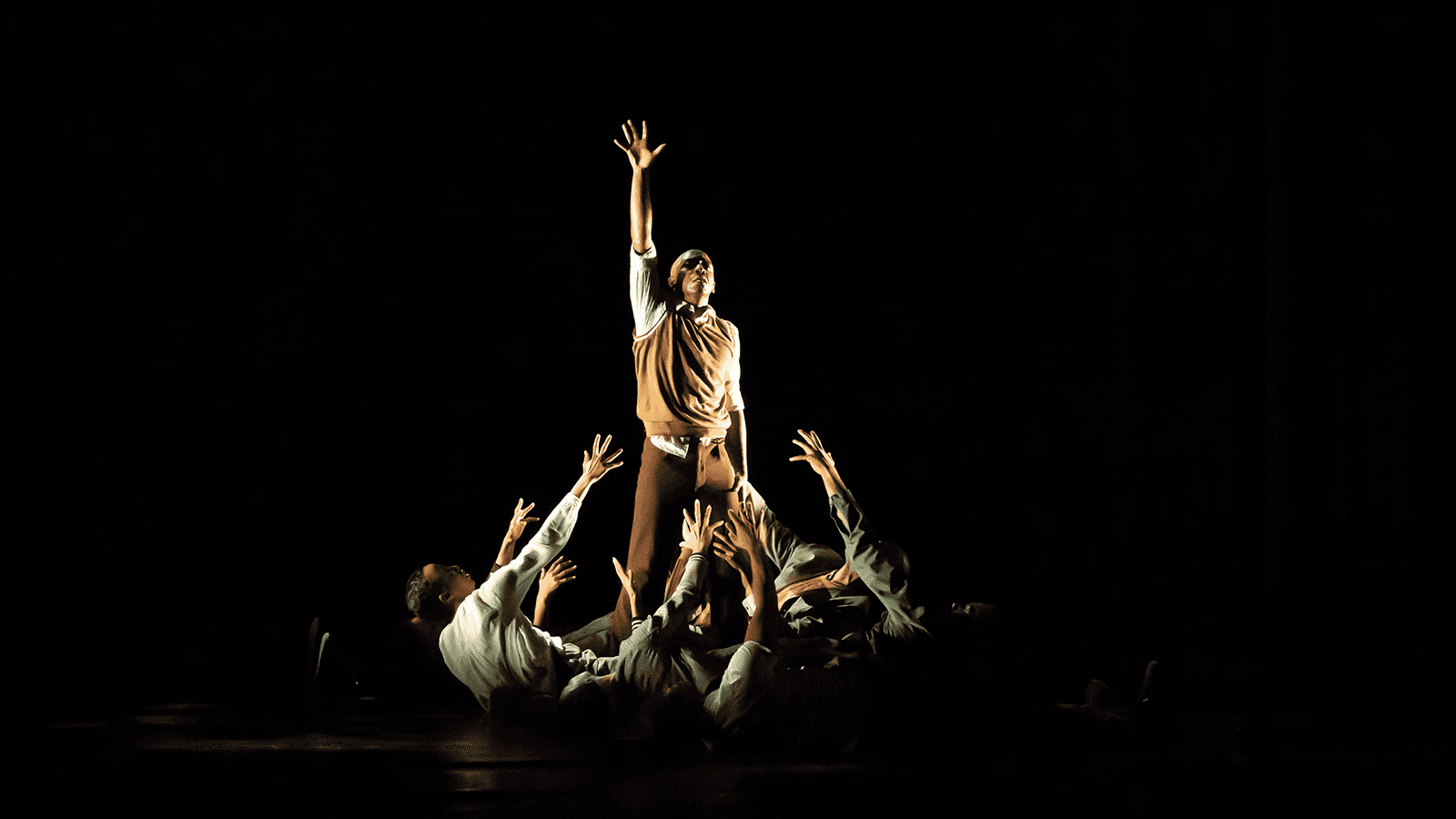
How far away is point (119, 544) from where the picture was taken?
483cm

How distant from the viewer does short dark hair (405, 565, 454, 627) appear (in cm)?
401

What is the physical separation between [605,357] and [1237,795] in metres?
3.05

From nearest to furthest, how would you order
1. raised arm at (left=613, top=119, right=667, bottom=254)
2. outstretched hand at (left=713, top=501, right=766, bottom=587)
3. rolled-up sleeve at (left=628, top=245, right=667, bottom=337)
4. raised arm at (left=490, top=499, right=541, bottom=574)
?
outstretched hand at (left=713, top=501, right=766, bottom=587)
raised arm at (left=490, top=499, right=541, bottom=574)
raised arm at (left=613, top=119, right=667, bottom=254)
rolled-up sleeve at (left=628, top=245, right=667, bottom=337)

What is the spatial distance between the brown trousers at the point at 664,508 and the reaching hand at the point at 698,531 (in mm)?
67

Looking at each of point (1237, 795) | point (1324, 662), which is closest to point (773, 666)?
point (1237, 795)

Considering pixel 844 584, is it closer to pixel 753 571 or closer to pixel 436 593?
pixel 753 571

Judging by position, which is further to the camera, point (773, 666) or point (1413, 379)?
point (1413, 379)

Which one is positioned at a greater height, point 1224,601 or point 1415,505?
point 1415,505

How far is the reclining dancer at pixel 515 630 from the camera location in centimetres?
353

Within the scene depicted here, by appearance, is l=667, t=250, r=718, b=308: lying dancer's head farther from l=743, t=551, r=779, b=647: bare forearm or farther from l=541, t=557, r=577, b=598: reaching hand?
l=743, t=551, r=779, b=647: bare forearm

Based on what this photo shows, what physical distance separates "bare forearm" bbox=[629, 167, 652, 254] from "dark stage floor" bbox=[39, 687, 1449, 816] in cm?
156

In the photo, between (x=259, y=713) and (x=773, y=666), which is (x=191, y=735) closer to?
(x=259, y=713)

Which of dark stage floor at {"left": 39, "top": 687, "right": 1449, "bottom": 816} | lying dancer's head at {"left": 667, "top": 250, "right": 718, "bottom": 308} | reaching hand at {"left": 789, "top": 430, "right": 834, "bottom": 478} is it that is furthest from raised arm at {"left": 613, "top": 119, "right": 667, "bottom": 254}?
dark stage floor at {"left": 39, "top": 687, "right": 1449, "bottom": 816}

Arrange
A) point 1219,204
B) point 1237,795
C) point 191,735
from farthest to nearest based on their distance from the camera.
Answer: point 1219,204 < point 191,735 < point 1237,795
